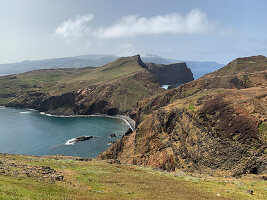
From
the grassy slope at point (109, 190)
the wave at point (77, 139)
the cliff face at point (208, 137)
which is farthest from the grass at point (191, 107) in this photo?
the wave at point (77, 139)

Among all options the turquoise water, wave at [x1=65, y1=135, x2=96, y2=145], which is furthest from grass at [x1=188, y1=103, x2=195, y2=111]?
wave at [x1=65, y1=135, x2=96, y2=145]

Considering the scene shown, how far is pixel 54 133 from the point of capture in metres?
149

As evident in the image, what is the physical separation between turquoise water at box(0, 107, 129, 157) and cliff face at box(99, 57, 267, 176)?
43225mm

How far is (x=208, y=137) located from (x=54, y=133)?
12304 cm

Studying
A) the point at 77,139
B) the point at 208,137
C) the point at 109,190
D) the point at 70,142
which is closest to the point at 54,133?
the point at 70,142

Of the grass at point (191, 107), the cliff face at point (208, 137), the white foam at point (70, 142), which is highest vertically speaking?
the grass at point (191, 107)

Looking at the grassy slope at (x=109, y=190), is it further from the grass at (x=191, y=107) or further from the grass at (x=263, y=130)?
the grass at (x=191, y=107)

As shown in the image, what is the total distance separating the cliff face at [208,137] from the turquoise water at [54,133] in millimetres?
43225

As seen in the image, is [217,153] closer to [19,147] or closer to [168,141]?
[168,141]

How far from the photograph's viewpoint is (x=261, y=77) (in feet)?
307

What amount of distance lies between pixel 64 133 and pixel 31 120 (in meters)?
58.1

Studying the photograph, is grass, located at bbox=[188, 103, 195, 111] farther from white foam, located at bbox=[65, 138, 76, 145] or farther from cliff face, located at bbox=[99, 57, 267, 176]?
white foam, located at bbox=[65, 138, 76, 145]

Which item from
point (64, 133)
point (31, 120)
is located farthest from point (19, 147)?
point (31, 120)

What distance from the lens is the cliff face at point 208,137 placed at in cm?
4606
